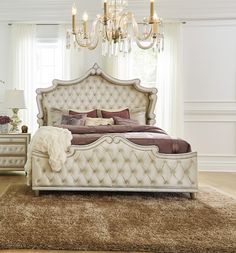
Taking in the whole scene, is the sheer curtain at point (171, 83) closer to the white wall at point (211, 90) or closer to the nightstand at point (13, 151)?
the white wall at point (211, 90)

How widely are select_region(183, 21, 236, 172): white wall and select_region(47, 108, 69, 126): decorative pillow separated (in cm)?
227

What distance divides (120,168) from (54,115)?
2482 millimetres

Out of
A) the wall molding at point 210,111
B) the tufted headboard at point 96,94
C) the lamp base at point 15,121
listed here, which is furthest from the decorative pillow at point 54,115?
the wall molding at point 210,111

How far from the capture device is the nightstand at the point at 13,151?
5160 mm

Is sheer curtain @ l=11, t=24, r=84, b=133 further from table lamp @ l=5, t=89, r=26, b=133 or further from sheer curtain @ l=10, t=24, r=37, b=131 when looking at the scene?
table lamp @ l=5, t=89, r=26, b=133

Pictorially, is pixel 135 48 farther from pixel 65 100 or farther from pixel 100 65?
pixel 65 100

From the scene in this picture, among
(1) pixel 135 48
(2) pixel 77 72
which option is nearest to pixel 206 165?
(1) pixel 135 48

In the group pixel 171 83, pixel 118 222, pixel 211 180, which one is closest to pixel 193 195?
pixel 118 222

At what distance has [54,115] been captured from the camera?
572 cm

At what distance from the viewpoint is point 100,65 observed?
6074mm

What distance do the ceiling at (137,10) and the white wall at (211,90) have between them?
18 centimetres

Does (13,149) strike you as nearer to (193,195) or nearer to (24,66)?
(24,66)

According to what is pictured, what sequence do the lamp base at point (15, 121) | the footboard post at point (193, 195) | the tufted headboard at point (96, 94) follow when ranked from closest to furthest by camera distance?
the footboard post at point (193, 195)
the lamp base at point (15, 121)
the tufted headboard at point (96, 94)

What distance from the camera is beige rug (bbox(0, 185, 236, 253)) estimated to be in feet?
7.36
